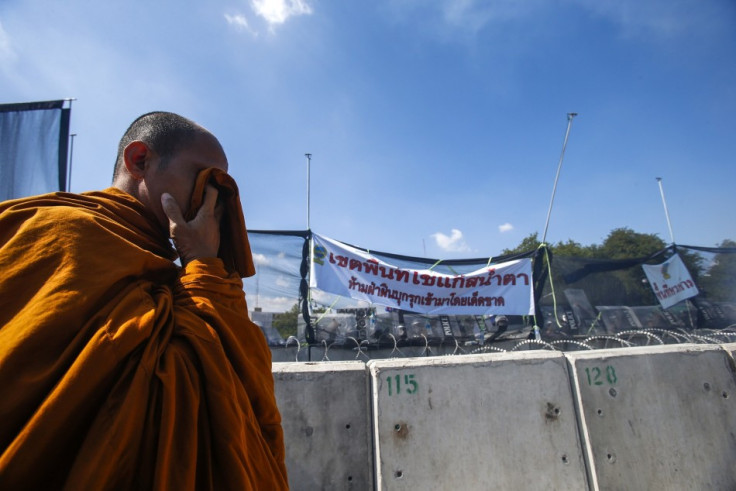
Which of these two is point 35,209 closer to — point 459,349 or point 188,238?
point 188,238

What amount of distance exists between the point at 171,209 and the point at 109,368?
21.4 inches

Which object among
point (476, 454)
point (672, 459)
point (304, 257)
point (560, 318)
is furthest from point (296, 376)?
point (560, 318)

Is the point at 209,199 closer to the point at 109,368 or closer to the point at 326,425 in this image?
the point at 109,368

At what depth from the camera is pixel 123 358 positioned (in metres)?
0.80

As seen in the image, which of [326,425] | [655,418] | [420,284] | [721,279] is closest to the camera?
[326,425]

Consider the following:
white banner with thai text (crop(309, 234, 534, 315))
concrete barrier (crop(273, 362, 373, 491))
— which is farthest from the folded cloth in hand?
white banner with thai text (crop(309, 234, 534, 315))

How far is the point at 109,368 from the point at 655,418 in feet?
12.7

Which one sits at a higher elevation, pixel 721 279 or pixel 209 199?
pixel 721 279

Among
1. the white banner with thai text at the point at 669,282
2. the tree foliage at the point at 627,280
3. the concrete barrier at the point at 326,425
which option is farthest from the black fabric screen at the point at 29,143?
the white banner with thai text at the point at 669,282

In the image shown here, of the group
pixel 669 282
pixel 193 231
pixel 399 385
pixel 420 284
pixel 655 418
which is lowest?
pixel 655 418

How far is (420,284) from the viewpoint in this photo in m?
6.93

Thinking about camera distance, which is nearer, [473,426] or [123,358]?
[123,358]

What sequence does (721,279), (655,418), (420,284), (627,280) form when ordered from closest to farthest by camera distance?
(655,418), (420,284), (627,280), (721,279)

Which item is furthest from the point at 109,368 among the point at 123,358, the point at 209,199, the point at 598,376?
the point at 598,376
